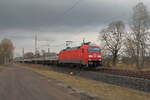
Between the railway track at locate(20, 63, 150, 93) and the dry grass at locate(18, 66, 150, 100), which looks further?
the railway track at locate(20, 63, 150, 93)

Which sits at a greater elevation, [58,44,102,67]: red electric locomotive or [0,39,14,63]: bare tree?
[0,39,14,63]: bare tree

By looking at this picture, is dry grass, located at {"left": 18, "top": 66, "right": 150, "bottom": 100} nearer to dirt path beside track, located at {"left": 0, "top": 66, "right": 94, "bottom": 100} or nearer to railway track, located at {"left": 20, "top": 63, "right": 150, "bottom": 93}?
railway track, located at {"left": 20, "top": 63, "right": 150, "bottom": 93}

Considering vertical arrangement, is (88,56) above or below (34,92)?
above

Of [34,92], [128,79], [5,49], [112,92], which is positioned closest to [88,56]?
[128,79]

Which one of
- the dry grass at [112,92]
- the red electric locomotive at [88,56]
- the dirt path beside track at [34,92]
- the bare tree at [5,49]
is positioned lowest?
the dry grass at [112,92]

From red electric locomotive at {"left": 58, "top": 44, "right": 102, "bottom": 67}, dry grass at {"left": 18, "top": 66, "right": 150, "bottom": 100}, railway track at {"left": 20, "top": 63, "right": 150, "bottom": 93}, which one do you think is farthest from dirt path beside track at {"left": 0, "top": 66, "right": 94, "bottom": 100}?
red electric locomotive at {"left": 58, "top": 44, "right": 102, "bottom": 67}

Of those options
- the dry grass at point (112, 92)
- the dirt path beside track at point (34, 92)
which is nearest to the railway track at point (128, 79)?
the dry grass at point (112, 92)

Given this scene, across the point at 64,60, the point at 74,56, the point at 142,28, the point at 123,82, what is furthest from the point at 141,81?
the point at 142,28

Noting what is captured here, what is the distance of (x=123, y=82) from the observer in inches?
748

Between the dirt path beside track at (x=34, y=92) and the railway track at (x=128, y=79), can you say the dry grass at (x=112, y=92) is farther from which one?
the dirt path beside track at (x=34, y=92)

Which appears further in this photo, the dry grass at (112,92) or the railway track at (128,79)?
the railway track at (128,79)

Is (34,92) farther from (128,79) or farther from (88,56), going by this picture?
(88,56)

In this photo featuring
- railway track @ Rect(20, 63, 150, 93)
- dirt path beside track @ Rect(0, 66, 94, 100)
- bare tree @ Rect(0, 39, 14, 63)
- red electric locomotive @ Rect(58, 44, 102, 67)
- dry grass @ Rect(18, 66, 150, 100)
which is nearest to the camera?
dirt path beside track @ Rect(0, 66, 94, 100)

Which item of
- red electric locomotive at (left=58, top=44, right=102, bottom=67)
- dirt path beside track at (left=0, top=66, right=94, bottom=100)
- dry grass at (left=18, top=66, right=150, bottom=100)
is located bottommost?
dry grass at (left=18, top=66, right=150, bottom=100)
